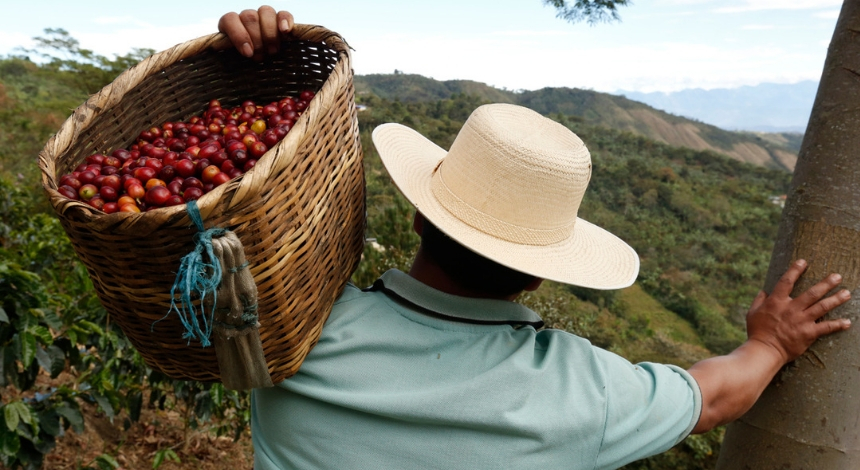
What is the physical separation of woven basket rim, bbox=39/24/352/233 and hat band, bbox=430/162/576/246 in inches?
12.8

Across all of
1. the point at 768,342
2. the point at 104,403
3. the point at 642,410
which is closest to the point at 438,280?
the point at 642,410

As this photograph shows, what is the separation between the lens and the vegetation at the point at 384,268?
2029 millimetres

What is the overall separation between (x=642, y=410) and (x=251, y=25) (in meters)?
1.26

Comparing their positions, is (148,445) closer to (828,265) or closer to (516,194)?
(516,194)

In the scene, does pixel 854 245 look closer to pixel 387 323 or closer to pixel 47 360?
pixel 387 323

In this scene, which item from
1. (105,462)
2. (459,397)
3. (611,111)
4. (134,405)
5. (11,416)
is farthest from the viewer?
(611,111)

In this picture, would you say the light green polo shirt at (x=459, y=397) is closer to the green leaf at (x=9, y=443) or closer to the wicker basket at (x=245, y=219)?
the wicker basket at (x=245, y=219)

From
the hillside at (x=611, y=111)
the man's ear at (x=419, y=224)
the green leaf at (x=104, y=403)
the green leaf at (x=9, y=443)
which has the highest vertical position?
the man's ear at (x=419, y=224)

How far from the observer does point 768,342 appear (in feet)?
4.64

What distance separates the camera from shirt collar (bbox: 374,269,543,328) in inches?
48.8

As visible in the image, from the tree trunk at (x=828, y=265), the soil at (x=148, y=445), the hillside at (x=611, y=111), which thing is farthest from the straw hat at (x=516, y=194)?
the hillside at (x=611, y=111)

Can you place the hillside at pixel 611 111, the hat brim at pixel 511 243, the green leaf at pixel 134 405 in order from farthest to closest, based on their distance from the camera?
the hillside at pixel 611 111 < the green leaf at pixel 134 405 < the hat brim at pixel 511 243

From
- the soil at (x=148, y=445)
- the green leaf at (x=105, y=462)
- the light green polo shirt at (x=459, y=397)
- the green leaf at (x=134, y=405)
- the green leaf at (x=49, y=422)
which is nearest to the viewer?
the light green polo shirt at (x=459, y=397)

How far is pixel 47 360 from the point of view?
1.95 m
